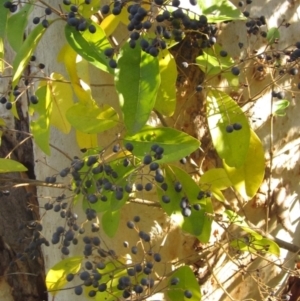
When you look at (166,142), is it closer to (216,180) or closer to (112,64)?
(112,64)

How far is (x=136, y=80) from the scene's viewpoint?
28.6 inches

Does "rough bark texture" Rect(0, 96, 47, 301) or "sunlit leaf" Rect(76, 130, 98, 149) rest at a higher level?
"sunlit leaf" Rect(76, 130, 98, 149)

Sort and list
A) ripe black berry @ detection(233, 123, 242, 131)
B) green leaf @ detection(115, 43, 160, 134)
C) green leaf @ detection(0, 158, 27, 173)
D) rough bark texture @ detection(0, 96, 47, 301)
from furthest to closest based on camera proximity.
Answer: rough bark texture @ detection(0, 96, 47, 301)
green leaf @ detection(0, 158, 27, 173)
ripe black berry @ detection(233, 123, 242, 131)
green leaf @ detection(115, 43, 160, 134)

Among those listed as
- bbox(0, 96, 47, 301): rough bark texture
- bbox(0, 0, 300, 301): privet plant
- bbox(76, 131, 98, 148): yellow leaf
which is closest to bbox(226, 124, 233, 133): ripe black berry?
bbox(0, 0, 300, 301): privet plant

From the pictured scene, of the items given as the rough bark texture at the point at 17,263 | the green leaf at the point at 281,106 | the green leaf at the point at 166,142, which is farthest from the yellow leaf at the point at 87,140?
the rough bark texture at the point at 17,263

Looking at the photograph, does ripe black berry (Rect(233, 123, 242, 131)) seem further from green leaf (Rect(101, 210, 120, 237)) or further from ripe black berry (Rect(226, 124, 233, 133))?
green leaf (Rect(101, 210, 120, 237))

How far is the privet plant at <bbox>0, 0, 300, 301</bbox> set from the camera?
2.44 ft

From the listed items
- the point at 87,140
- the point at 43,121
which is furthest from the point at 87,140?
the point at 43,121

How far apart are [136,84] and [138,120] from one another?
0.16 feet

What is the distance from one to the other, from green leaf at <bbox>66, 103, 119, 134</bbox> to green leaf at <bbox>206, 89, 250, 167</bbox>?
145 millimetres

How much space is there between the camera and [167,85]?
88 cm

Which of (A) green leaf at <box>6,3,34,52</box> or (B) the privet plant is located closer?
(B) the privet plant

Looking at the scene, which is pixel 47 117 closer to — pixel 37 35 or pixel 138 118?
pixel 37 35

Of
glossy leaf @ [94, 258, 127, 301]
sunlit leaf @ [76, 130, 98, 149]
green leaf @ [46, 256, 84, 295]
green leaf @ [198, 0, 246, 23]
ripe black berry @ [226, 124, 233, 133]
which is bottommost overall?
green leaf @ [46, 256, 84, 295]
